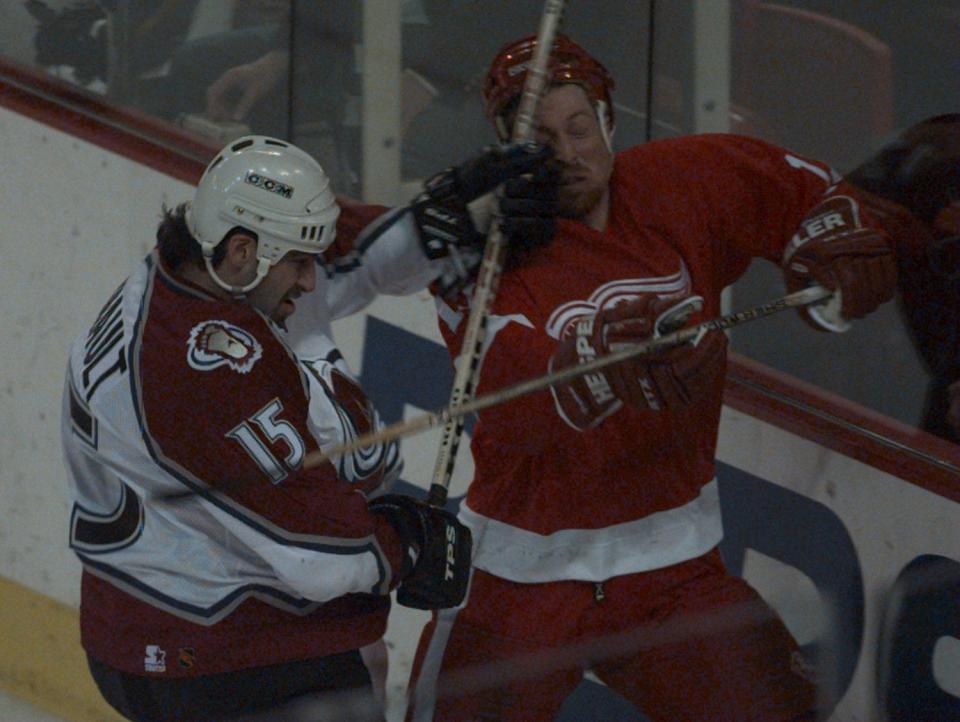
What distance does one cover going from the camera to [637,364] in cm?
210

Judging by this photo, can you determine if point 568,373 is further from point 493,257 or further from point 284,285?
point 284,285

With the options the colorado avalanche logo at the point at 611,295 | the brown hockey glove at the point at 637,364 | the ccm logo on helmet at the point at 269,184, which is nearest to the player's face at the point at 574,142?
the colorado avalanche logo at the point at 611,295

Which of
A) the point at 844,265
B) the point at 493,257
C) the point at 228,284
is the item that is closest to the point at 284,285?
the point at 228,284

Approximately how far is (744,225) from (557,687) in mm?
646

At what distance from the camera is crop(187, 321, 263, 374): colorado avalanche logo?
7.12ft

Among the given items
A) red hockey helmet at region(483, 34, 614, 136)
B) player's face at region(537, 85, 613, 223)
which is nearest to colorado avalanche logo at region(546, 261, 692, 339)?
player's face at region(537, 85, 613, 223)

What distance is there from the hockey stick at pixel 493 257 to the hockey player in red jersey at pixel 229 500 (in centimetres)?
18

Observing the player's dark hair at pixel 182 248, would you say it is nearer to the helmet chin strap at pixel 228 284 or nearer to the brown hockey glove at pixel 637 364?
the helmet chin strap at pixel 228 284

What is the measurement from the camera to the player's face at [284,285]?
2.27 m

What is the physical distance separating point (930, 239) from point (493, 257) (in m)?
0.63

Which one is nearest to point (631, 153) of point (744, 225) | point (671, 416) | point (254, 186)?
point (744, 225)

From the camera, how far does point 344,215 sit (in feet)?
9.14

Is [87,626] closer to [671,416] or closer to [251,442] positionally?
[251,442]

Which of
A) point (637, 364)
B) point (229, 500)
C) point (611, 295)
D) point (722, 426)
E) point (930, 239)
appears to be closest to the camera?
point (637, 364)
